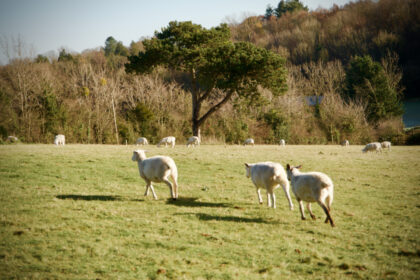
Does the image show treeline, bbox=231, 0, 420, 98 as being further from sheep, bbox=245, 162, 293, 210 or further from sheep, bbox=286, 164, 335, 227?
sheep, bbox=286, 164, 335, 227

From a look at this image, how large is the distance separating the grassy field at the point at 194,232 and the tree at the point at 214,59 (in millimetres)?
14594

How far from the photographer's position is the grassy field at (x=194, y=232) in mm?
5484

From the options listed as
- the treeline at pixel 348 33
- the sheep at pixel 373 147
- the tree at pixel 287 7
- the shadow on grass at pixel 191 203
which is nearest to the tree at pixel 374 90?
the treeline at pixel 348 33

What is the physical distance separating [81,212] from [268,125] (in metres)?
36.2

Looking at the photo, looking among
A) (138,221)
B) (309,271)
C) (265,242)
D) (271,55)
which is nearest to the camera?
(309,271)

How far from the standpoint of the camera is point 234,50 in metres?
25.9

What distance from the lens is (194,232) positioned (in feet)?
23.7

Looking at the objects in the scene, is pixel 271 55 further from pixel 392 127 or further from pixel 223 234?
pixel 392 127

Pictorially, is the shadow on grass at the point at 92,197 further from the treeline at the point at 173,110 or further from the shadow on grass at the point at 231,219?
the treeline at the point at 173,110

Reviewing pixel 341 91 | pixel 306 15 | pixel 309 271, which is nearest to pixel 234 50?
pixel 309 271

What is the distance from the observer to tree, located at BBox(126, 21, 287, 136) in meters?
25.2

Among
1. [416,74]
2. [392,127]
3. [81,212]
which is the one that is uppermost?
[416,74]

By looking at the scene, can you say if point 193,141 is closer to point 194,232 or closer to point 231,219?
point 231,219

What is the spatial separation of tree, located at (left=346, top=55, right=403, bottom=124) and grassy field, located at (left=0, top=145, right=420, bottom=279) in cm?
4159
